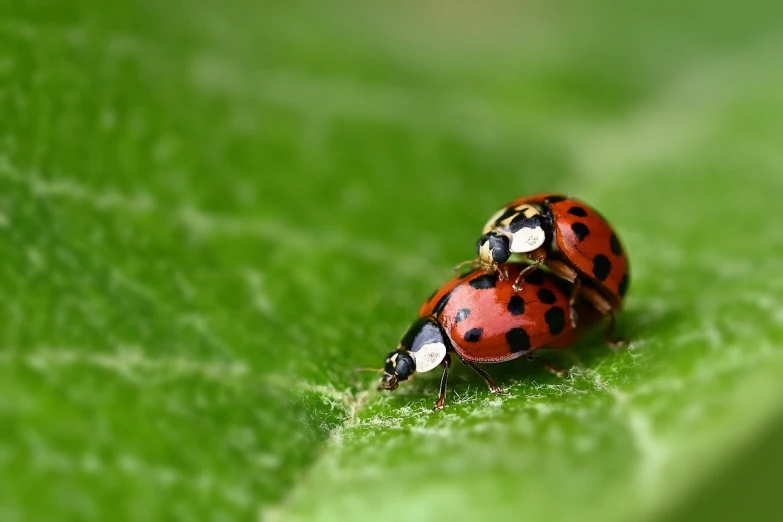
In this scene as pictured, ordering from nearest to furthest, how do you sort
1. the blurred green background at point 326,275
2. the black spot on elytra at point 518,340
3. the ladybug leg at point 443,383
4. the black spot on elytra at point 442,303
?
the blurred green background at point 326,275 → the ladybug leg at point 443,383 → the black spot on elytra at point 518,340 → the black spot on elytra at point 442,303

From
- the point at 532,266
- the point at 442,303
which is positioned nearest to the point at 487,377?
the point at 442,303

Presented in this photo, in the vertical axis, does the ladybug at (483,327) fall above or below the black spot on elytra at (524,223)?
below

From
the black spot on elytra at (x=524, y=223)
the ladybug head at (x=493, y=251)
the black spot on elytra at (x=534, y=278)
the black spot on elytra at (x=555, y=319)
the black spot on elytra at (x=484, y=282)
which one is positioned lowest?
the black spot on elytra at (x=555, y=319)

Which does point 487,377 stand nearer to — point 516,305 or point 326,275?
point 516,305

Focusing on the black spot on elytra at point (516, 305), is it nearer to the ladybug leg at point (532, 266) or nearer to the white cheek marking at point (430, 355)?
the ladybug leg at point (532, 266)

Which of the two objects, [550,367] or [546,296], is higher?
[546,296]

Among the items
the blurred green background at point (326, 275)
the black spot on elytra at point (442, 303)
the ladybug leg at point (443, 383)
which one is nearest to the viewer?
the blurred green background at point (326, 275)

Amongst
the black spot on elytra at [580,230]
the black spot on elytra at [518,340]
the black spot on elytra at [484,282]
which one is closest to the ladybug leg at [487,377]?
the black spot on elytra at [518,340]
